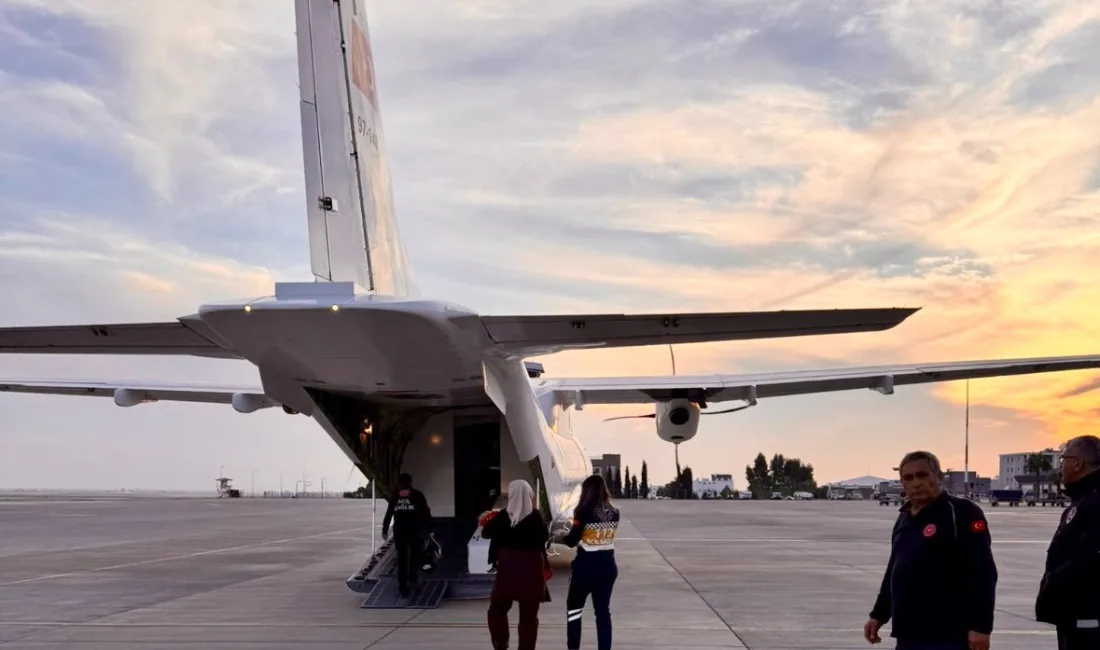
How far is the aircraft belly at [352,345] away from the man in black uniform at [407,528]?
1518mm

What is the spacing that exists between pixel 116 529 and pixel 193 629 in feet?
64.9

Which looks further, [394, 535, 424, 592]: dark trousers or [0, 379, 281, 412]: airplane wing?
[0, 379, 281, 412]: airplane wing

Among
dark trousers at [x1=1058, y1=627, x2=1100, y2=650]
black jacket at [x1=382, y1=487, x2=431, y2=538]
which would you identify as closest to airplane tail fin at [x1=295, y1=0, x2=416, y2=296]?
black jacket at [x1=382, y1=487, x2=431, y2=538]

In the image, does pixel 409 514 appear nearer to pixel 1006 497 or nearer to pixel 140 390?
pixel 140 390

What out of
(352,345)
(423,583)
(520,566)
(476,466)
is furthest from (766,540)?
(520,566)

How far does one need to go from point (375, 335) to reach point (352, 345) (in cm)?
33

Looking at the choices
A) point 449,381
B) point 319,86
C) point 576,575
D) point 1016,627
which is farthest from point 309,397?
point 1016,627

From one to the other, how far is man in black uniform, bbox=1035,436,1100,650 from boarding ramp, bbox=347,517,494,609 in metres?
7.89

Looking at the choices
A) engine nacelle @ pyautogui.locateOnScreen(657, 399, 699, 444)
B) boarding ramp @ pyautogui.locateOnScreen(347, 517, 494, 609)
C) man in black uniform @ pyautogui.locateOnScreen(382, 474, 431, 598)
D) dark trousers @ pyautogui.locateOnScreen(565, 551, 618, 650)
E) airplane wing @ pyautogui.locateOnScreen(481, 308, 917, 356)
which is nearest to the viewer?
dark trousers @ pyautogui.locateOnScreen(565, 551, 618, 650)

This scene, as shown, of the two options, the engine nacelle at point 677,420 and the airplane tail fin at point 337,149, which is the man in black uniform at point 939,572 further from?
the engine nacelle at point 677,420

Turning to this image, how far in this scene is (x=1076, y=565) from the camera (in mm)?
4219

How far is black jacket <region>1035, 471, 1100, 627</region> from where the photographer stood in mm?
4199

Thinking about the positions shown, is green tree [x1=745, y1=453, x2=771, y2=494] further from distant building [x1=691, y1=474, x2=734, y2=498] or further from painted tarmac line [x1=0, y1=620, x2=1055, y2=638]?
painted tarmac line [x1=0, y1=620, x2=1055, y2=638]

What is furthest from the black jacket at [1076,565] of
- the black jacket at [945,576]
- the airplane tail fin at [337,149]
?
the airplane tail fin at [337,149]
